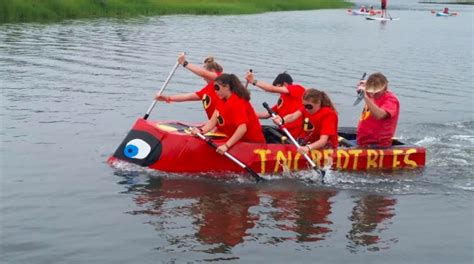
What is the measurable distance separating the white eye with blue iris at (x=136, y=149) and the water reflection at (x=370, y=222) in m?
3.38

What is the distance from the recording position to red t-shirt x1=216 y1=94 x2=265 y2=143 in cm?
1163

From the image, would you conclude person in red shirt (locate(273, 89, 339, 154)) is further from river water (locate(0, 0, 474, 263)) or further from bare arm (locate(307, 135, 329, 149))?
river water (locate(0, 0, 474, 263))

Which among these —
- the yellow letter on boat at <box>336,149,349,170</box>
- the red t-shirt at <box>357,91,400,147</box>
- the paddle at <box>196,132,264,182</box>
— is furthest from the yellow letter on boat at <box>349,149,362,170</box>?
the paddle at <box>196,132,264,182</box>

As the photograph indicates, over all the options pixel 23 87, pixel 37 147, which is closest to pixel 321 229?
pixel 37 147

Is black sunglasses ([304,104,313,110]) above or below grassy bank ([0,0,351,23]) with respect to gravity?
below

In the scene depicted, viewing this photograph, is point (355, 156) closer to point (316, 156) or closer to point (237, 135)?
point (316, 156)

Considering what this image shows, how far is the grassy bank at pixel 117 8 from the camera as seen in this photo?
42528 millimetres

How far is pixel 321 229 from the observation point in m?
9.56

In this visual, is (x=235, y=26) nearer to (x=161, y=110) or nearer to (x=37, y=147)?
(x=161, y=110)

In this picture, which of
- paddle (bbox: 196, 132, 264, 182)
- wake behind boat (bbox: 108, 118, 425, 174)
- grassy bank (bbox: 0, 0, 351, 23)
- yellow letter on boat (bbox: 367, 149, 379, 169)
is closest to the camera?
paddle (bbox: 196, 132, 264, 182)

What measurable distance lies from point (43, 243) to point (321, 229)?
3.41 meters

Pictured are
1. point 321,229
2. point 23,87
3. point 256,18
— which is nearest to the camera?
point 321,229

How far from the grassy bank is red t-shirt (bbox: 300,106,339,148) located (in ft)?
104

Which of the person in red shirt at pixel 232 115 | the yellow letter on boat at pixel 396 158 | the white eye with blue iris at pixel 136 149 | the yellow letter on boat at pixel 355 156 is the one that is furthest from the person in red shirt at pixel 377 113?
the white eye with blue iris at pixel 136 149
